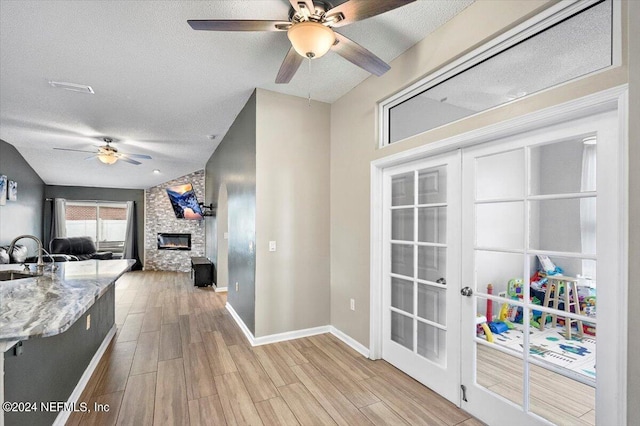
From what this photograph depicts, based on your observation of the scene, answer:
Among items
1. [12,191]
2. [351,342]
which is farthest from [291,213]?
[12,191]

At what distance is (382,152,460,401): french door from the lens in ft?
7.64

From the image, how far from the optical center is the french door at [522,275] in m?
1.53

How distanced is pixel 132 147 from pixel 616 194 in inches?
267

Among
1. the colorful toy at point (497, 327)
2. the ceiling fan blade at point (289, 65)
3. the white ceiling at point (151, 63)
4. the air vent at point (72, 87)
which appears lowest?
the colorful toy at point (497, 327)

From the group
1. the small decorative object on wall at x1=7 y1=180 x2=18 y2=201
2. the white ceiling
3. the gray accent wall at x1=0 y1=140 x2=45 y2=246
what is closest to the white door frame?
the white ceiling

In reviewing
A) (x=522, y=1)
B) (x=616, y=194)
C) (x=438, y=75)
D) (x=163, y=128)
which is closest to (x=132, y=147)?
(x=163, y=128)

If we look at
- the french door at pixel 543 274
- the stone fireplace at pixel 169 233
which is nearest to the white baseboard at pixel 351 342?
the french door at pixel 543 274

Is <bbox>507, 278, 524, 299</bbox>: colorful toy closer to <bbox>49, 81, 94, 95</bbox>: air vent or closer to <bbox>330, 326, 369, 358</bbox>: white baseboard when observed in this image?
<bbox>330, 326, 369, 358</bbox>: white baseboard

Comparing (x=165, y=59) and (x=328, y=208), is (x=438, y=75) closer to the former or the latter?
(x=328, y=208)

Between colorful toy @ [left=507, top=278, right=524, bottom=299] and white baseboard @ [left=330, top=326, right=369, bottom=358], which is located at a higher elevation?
colorful toy @ [left=507, top=278, right=524, bottom=299]

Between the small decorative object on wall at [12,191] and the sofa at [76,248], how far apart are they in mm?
1762

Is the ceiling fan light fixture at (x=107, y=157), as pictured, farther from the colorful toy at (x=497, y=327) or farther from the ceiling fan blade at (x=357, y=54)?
the colorful toy at (x=497, y=327)

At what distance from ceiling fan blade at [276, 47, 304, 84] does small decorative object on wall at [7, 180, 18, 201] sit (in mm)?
6527

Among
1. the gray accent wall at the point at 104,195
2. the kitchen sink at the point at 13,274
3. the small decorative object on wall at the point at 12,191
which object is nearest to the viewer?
the kitchen sink at the point at 13,274
